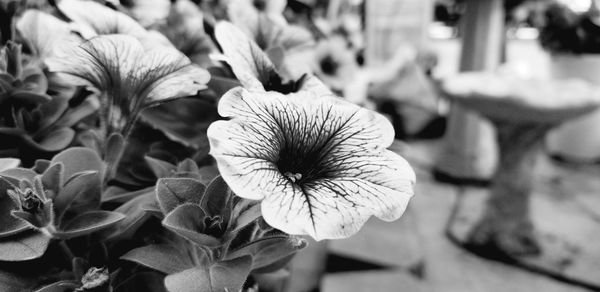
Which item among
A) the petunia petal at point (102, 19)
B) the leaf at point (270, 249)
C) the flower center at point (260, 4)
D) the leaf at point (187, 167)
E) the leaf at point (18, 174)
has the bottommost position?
the leaf at point (270, 249)

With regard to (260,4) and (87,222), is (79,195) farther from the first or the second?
(260,4)

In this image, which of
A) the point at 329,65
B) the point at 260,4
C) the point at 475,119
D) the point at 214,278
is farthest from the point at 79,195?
the point at 475,119

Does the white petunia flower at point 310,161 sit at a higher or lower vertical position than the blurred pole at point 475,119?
higher

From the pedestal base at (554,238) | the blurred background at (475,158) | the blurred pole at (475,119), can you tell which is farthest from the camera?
the blurred pole at (475,119)

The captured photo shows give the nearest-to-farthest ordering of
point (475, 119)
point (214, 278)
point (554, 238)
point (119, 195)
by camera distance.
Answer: point (214, 278) → point (119, 195) → point (554, 238) → point (475, 119)

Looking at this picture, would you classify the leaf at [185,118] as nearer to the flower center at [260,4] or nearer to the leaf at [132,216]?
the leaf at [132,216]

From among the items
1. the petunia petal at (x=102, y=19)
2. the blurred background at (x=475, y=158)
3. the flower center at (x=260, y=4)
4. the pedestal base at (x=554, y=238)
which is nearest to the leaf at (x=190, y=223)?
the petunia petal at (x=102, y=19)

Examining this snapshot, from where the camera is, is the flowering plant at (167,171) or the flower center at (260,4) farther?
the flower center at (260,4)

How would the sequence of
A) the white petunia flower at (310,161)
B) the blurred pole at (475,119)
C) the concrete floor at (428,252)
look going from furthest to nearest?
the blurred pole at (475,119) < the concrete floor at (428,252) < the white petunia flower at (310,161)
